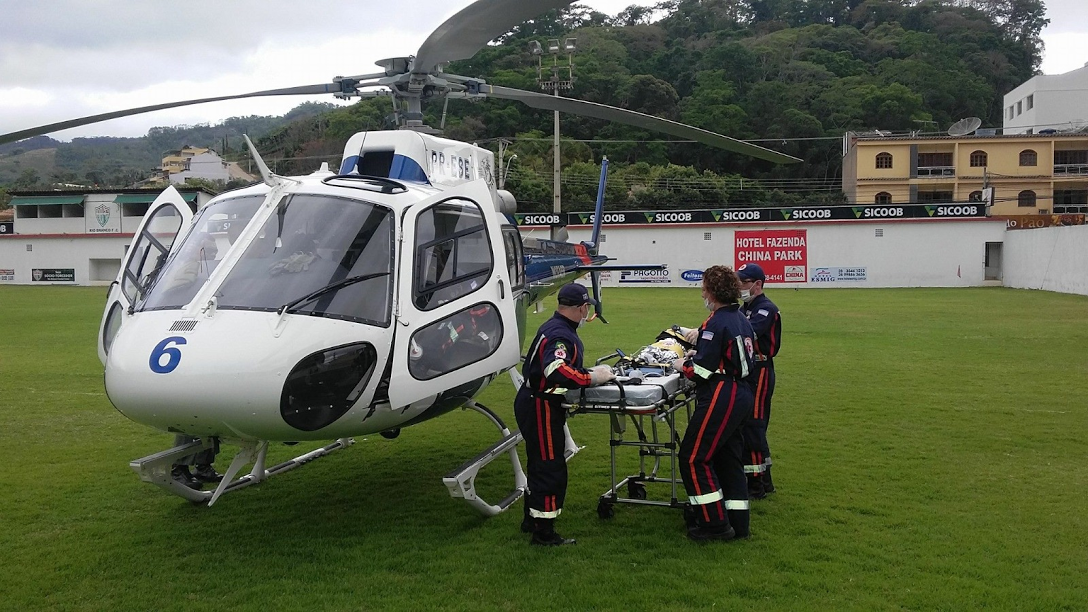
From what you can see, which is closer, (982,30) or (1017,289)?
(1017,289)

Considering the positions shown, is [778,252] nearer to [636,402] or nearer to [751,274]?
[751,274]

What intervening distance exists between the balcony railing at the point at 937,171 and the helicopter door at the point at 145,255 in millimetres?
57625

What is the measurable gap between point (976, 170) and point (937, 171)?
2351 mm

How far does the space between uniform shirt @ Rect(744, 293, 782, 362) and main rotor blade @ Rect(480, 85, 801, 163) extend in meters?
1.57

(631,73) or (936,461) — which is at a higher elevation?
(631,73)

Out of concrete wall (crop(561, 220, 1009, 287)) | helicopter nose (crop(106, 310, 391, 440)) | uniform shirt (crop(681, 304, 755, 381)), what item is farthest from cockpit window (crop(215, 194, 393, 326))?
concrete wall (crop(561, 220, 1009, 287))

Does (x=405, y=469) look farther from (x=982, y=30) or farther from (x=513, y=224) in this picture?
(x=982, y=30)

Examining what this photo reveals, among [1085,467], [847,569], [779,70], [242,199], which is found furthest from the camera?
[779,70]

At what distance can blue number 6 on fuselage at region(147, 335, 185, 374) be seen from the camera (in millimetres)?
4598

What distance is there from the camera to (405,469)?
301 inches

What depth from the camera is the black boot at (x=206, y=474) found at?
23.1 feet

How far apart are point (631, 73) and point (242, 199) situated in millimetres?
80797

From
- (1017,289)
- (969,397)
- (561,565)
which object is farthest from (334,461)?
(1017,289)

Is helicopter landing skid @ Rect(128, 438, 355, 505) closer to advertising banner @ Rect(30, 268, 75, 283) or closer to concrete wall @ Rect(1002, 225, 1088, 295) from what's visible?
concrete wall @ Rect(1002, 225, 1088, 295)
